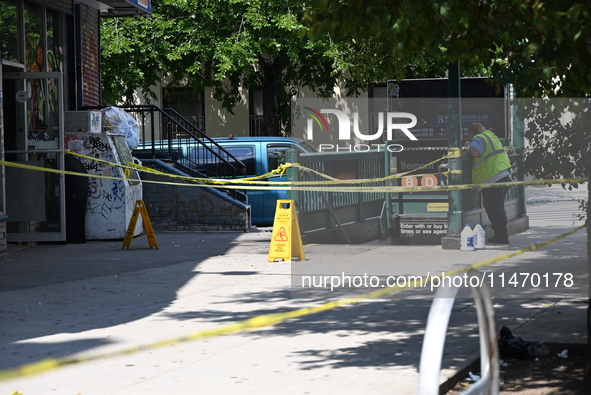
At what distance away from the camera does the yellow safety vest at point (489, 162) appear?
44.9 ft

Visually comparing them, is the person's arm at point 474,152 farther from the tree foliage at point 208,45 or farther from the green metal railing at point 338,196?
the tree foliage at point 208,45

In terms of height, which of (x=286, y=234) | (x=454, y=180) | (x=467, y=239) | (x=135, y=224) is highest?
(x=454, y=180)

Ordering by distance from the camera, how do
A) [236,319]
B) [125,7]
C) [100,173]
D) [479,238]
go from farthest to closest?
[125,7] → [100,173] → [479,238] → [236,319]

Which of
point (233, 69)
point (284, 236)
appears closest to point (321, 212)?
point (284, 236)

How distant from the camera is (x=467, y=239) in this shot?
42.2 feet

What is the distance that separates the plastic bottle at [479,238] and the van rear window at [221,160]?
252 inches

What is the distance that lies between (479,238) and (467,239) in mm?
230

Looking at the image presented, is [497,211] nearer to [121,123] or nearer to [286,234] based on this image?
[286,234]

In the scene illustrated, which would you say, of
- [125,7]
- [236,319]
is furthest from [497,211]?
[125,7]

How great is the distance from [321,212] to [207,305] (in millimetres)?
5033

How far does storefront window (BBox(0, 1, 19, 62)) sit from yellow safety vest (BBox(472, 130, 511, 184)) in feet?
23.8

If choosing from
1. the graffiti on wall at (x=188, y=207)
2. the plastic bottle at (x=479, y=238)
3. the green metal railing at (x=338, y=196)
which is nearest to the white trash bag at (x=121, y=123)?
the graffiti on wall at (x=188, y=207)

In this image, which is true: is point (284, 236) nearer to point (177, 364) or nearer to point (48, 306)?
Result: point (48, 306)

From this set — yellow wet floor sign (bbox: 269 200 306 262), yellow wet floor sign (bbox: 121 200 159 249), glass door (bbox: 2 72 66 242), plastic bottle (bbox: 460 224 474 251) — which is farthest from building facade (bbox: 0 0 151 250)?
plastic bottle (bbox: 460 224 474 251)
